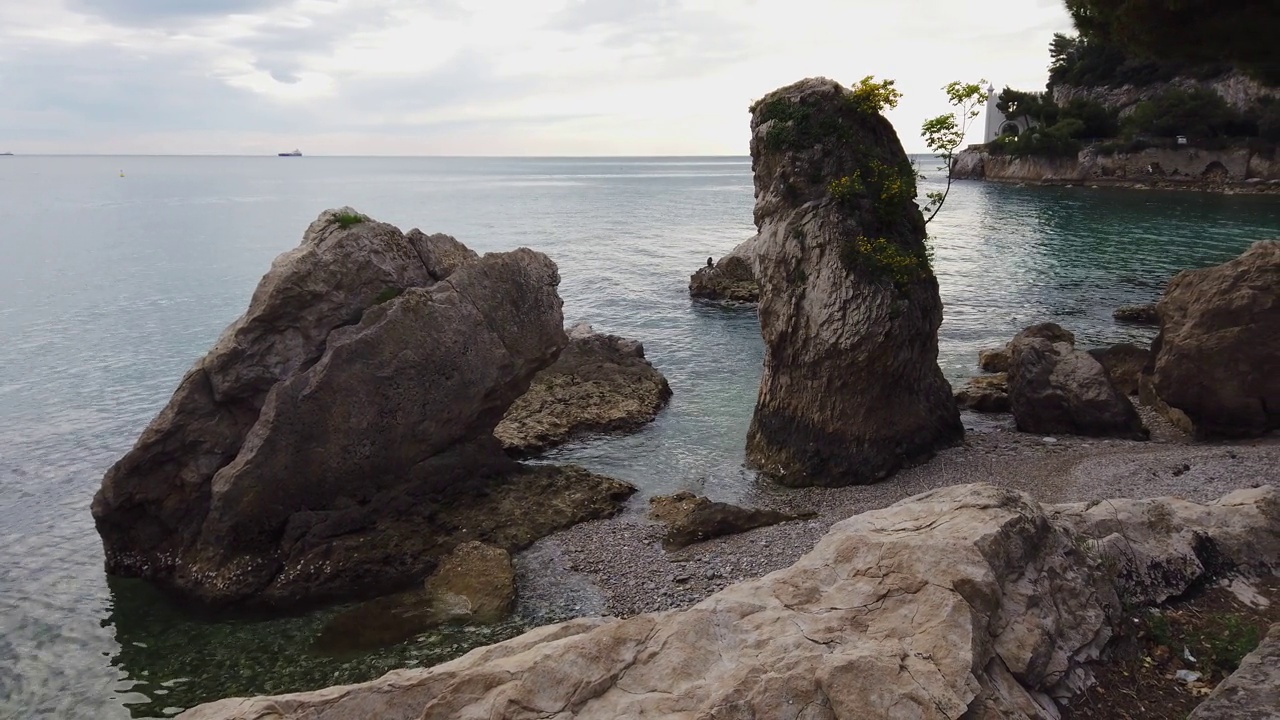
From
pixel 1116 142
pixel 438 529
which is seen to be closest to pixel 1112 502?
pixel 438 529

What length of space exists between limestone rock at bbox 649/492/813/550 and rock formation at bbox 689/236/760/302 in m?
32.9

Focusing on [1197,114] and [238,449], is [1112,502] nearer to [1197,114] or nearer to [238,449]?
[238,449]

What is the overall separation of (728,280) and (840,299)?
3118cm

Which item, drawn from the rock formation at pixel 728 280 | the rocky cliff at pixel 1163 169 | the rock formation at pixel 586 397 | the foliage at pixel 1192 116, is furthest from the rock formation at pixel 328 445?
the foliage at pixel 1192 116

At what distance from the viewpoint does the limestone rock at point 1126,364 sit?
1157 inches

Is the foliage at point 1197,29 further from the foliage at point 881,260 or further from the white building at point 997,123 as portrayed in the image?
the white building at point 997,123

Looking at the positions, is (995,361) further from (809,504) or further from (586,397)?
(809,504)

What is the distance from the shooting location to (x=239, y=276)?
219 ft

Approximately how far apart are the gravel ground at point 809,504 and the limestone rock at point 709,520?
0.31 m

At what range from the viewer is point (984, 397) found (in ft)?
92.2

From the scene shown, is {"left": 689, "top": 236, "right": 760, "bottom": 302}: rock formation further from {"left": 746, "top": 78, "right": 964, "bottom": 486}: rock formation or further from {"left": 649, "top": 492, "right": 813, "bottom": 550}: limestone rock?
{"left": 649, "top": 492, "right": 813, "bottom": 550}: limestone rock

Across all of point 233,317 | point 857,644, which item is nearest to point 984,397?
point 857,644

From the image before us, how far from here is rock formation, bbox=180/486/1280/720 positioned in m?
7.68

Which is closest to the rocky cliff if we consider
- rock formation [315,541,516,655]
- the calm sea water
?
the calm sea water
